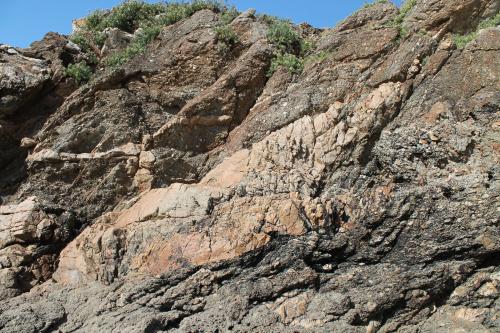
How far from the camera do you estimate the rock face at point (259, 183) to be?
782 centimetres

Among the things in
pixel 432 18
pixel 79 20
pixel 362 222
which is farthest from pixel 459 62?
pixel 79 20

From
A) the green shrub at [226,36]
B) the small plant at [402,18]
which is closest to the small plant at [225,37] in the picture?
the green shrub at [226,36]

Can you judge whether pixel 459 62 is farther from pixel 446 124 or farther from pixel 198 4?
pixel 198 4

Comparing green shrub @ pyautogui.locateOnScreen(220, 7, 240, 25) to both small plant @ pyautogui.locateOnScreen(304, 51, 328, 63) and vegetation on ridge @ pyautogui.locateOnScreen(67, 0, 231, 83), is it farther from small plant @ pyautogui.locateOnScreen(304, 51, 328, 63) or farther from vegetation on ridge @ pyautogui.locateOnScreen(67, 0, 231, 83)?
small plant @ pyautogui.locateOnScreen(304, 51, 328, 63)

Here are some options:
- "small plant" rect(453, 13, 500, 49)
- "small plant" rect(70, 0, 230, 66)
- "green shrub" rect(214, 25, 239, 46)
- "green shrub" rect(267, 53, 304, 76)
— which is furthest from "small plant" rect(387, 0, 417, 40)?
"small plant" rect(70, 0, 230, 66)

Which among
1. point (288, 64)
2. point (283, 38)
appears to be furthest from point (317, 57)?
point (283, 38)

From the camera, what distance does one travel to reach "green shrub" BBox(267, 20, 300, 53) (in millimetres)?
11844

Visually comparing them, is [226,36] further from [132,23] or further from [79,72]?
[79,72]

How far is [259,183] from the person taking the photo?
9070 millimetres

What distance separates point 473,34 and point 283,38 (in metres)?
3.69

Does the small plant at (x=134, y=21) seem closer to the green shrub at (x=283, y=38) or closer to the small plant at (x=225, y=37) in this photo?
the small plant at (x=225, y=37)

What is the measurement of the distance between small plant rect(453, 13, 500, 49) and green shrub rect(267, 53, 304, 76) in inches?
115

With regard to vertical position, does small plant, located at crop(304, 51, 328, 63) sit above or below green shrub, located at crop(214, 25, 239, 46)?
below

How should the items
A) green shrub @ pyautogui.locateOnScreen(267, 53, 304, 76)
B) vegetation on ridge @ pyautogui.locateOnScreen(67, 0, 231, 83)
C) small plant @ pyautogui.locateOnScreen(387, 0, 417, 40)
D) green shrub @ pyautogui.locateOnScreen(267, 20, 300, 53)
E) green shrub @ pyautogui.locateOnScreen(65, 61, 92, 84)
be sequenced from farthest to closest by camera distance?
vegetation on ridge @ pyautogui.locateOnScreen(67, 0, 231, 83), green shrub @ pyautogui.locateOnScreen(267, 20, 300, 53), green shrub @ pyautogui.locateOnScreen(65, 61, 92, 84), green shrub @ pyautogui.locateOnScreen(267, 53, 304, 76), small plant @ pyautogui.locateOnScreen(387, 0, 417, 40)
